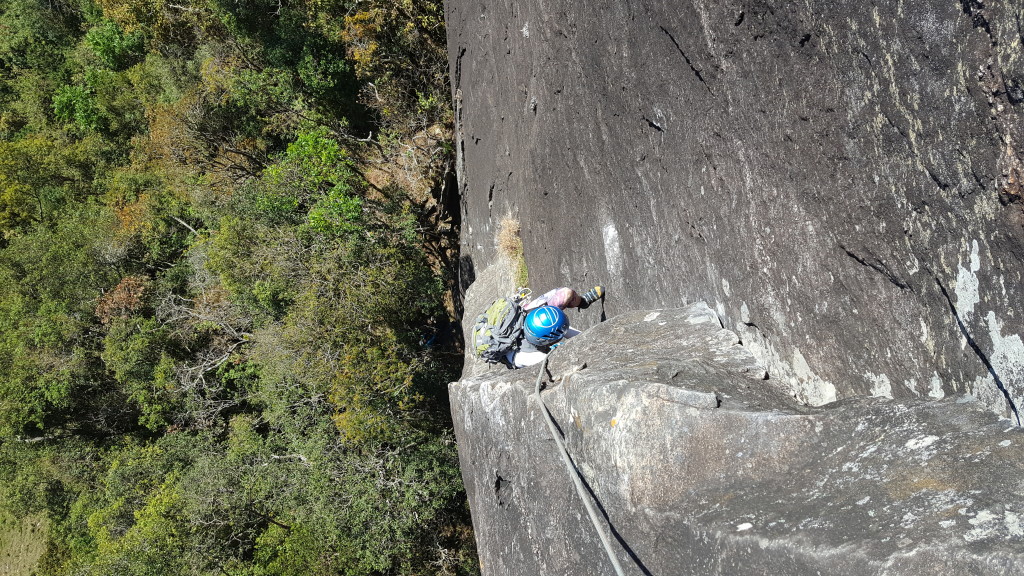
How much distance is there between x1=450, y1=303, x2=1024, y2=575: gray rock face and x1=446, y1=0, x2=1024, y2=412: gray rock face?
0.22 meters

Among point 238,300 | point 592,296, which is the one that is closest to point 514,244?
point 592,296

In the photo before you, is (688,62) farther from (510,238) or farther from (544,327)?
(510,238)

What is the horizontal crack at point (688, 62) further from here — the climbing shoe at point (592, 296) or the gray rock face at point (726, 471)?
the climbing shoe at point (592, 296)

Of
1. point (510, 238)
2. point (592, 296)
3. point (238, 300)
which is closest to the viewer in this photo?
point (592, 296)

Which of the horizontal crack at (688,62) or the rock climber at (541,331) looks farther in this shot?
the rock climber at (541,331)

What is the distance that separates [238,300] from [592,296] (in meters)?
8.77

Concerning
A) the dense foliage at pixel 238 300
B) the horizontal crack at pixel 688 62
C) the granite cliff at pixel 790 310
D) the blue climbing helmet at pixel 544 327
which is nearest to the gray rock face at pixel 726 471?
the granite cliff at pixel 790 310

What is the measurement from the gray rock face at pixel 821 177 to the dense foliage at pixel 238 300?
20.4ft

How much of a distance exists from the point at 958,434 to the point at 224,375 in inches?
561

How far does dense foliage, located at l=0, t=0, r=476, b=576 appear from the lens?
32.5 feet

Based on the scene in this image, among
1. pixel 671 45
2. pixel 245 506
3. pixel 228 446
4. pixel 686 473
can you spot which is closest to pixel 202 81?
pixel 228 446

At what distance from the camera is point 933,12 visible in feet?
5.73

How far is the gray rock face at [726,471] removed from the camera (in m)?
1.67

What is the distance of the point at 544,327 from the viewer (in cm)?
459
